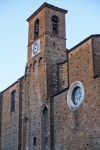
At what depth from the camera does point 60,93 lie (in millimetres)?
23625

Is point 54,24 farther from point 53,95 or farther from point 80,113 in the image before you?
point 80,113

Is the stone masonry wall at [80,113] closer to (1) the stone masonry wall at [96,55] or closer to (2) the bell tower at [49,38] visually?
(1) the stone masonry wall at [96,55]

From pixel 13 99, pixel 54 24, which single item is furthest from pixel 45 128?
pixel 54 24

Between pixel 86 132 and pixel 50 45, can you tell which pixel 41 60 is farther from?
pixel 86 132

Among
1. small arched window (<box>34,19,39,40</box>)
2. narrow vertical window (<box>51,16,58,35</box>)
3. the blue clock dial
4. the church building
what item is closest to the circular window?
the church building

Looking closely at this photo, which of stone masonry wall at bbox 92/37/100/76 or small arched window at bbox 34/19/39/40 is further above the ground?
small arched window at bbox 34/19/39/40

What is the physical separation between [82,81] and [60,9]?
9134mm

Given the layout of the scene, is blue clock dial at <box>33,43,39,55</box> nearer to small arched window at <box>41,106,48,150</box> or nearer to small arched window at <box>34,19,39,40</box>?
small arched window at <box>34,19,39,40</box>

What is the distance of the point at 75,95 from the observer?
22234 millimetres

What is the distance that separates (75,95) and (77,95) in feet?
0.76

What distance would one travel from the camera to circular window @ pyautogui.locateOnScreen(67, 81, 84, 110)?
21462 mm

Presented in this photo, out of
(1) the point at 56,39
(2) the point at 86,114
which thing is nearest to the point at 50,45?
(1) the point at 56,39

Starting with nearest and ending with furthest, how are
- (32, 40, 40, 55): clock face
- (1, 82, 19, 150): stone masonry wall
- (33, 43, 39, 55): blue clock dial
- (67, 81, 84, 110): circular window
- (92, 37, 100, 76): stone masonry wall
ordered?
(92, 37, 100, 76): stone masonry wall, (67, 81, 84, 110): circular window, (32, 40, 40, 55): clock face, (33, 43, 39, 55): blue clock dial, (1, 82, 19, 150): stone masonry wall

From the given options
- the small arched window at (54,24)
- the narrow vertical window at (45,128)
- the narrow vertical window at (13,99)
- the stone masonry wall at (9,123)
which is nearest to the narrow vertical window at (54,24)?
the small arched window at (54,24)
